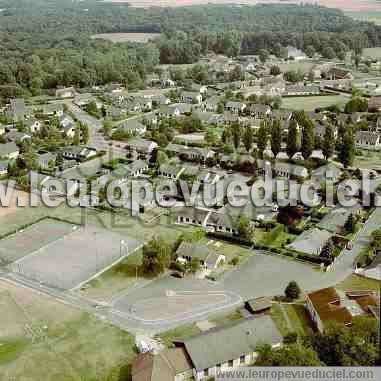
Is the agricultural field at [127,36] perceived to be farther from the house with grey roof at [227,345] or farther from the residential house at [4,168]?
the house with grey roof at [227,345]

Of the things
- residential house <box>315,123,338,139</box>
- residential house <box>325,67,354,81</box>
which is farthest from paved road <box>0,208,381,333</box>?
residential house <box>325,67,354,81</box>

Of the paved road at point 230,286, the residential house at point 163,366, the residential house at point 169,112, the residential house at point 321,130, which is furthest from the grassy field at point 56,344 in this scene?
the residential house at point 169,112

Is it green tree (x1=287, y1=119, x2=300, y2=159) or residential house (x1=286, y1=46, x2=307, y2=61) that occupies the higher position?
residential house (x1=286, y1=46, x2=307, y2=61)

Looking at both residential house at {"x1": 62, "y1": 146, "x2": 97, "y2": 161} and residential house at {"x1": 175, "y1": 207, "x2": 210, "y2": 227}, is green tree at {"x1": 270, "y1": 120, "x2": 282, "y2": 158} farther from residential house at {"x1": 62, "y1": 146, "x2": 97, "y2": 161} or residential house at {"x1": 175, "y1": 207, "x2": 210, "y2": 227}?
residential house at {"x1": 62, "y1": 146, "x2": 97, "y2": 161}

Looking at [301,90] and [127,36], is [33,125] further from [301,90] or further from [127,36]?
[127,36]

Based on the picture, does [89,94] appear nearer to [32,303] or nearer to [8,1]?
[32,303]

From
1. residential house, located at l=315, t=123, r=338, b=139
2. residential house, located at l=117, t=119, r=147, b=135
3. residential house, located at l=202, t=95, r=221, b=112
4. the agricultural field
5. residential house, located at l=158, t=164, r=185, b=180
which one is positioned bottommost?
residential house, located at l=158, t=164, r=185, b=180

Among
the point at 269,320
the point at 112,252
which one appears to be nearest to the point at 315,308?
the point at 269,320
